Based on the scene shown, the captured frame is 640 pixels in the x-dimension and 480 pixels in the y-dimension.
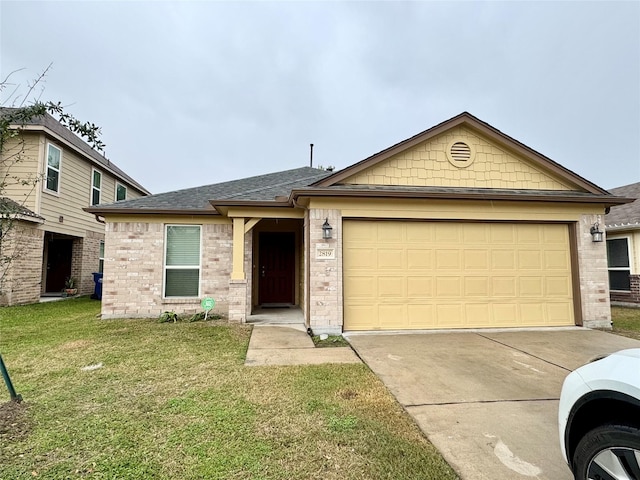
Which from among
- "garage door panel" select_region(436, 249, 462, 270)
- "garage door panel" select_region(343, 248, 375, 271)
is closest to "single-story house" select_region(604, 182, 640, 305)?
"garage door panel" select_region(436, 249, 462, 270)

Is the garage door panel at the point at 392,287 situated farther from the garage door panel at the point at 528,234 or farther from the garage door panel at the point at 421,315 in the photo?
the garage door panel at the point at 528,234

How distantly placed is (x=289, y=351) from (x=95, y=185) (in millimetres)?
13670

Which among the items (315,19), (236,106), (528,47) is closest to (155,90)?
(236,106)

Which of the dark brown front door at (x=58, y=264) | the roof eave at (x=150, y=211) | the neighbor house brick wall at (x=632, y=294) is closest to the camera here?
the roof eave at (x=150, y=211)

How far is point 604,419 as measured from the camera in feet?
5.74

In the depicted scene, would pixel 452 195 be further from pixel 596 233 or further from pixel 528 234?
pixel 596 233

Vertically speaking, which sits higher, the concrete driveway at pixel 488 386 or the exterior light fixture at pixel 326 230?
the exterior light fixture at pixel 326 230

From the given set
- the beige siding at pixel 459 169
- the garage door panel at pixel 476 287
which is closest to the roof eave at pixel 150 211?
the beige siding at pixel 459 169

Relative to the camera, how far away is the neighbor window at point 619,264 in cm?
1075

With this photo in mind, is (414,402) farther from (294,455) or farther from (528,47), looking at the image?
(528,47)

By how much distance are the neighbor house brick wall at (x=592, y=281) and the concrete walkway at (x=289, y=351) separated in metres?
5.68

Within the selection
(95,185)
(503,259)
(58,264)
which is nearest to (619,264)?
(503,259)

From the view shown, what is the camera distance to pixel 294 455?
2.49 m

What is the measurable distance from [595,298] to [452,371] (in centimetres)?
524
